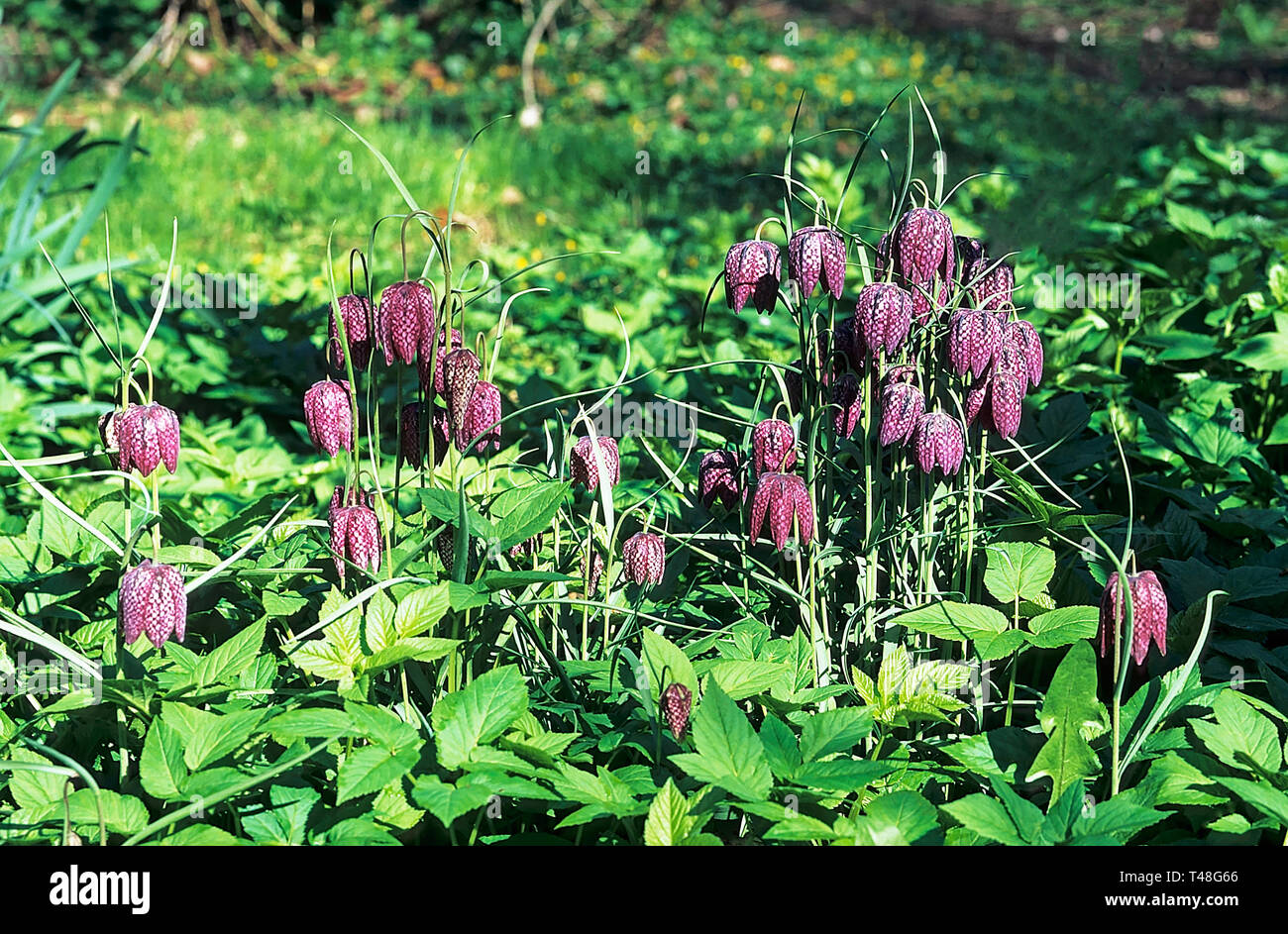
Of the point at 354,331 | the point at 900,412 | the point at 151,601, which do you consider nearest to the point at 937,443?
the point at 900,412

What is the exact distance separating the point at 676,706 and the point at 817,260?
56 cm

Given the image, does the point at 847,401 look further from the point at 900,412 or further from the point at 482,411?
the point at 482,411

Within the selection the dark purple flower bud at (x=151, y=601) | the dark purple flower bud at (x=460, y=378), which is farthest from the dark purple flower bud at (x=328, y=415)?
the dark purple flower bud at (x=151, y=601)

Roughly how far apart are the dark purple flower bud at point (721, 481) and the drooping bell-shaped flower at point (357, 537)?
43 centimetres

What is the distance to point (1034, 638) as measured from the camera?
1.57m

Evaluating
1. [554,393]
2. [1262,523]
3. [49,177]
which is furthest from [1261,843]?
[49,177]

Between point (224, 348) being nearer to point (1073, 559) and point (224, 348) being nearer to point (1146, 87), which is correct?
point (1073, 559)

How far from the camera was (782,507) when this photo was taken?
1585 mm

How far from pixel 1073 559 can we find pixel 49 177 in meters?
2.42

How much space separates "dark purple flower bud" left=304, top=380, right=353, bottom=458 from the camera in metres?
1.58

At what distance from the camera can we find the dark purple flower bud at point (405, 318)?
1589 mm

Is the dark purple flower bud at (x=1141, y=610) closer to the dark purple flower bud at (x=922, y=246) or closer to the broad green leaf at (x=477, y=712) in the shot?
the dark purple flower bud at (x=922, y=246)

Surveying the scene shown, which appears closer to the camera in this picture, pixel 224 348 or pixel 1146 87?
pixel 224 348

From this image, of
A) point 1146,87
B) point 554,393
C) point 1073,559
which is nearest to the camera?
point 1073,559
